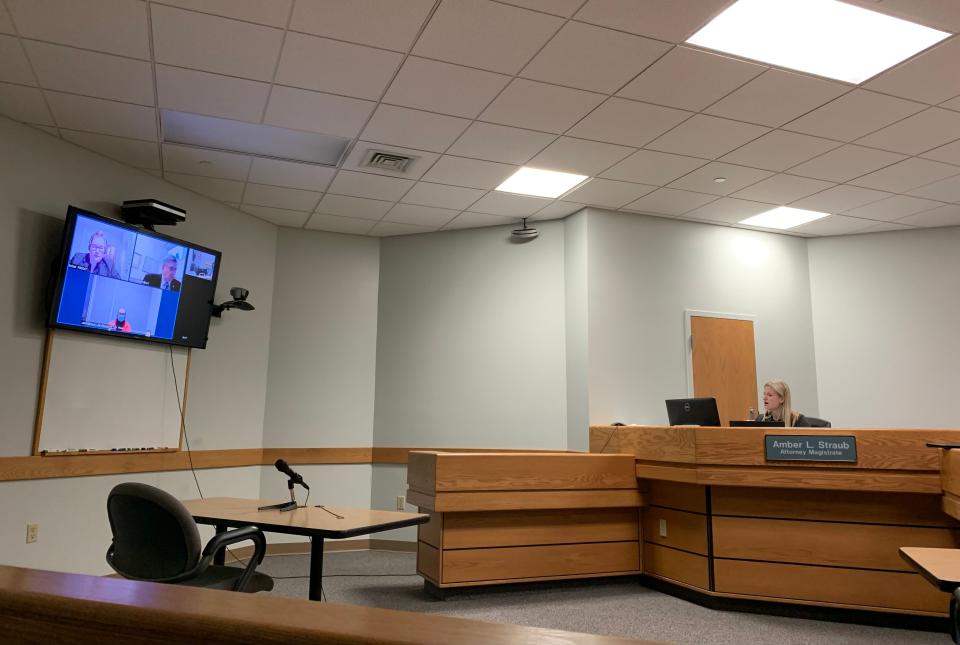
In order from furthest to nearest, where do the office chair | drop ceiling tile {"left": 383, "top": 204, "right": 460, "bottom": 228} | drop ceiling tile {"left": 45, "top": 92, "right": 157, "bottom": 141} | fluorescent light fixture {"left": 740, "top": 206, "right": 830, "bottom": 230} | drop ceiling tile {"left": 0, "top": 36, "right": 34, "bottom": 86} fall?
fluorescent light fixture {"left": 740, "top": 206, "right": 830, "bottom": 230} → drop ceiling tile {"left": 383, "top": 204, "right": 460, "bottom": 228} → drop ceiling tile {"left": 45, "top": 92, "right": 157, "bottom": 141} → drop ceiling tile {"left": 0, "top": 36, "right": 34, "bottom": 86} → the office chair

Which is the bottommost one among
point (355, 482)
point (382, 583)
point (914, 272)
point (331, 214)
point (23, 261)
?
point (382, 583)

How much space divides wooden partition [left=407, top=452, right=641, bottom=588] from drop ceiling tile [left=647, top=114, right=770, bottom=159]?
7.75 feet

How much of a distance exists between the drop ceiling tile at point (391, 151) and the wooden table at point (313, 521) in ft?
8.65

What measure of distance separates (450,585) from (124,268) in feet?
11.0

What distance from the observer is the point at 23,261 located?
443 centimetres

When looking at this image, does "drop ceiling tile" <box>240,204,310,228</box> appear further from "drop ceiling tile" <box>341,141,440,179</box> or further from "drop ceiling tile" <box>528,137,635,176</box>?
"drop ceiling tile" <box>528,137,635,176</box>

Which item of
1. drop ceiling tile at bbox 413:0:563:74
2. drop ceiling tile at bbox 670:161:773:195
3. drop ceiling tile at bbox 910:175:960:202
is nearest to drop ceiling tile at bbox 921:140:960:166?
drop ceiling tile at bbox 910:175:960:202

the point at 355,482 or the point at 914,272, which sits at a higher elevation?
the point at 914,272

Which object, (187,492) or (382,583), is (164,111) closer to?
(187,492)

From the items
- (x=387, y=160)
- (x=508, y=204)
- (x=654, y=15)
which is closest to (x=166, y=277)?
(x=387, y=160)

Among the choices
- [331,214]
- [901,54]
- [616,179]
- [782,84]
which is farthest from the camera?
[331,214]

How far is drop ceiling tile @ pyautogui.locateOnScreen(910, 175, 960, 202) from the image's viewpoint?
5.33 meters

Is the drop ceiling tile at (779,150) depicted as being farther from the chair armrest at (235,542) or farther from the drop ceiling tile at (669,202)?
the chair armrest at (235,542)

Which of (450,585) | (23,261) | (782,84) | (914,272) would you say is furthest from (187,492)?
(914,272)
